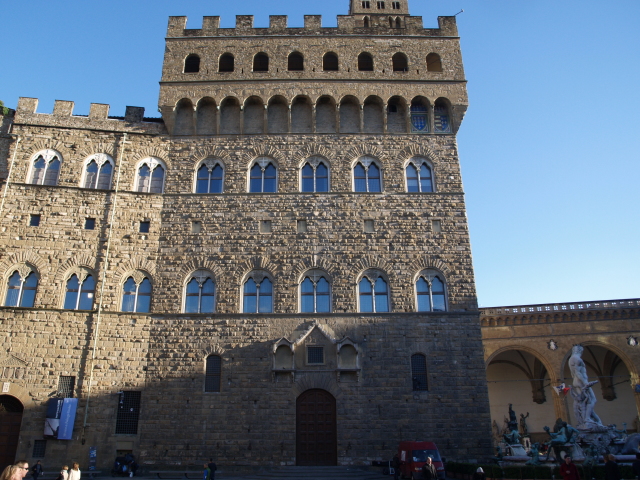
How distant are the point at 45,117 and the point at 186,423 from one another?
13485 millimetres

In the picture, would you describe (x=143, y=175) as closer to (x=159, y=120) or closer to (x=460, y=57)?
(x=159, y=120)

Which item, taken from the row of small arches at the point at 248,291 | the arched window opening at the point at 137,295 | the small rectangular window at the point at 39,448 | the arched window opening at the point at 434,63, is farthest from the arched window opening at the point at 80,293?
the arched window opening at the point at 434,63

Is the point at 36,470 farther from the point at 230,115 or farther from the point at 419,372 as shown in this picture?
the point at 230,115

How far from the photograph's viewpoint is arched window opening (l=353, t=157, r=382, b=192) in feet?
65.6

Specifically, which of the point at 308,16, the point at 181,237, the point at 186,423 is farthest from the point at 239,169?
the point at 186,423

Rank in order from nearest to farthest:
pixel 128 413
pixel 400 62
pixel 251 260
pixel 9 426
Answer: pixel 9 426 → pixel 128 413 → pixel 251 260 → pixel 400 62

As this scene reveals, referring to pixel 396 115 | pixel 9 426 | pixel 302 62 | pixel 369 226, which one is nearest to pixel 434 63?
pixel 396 115

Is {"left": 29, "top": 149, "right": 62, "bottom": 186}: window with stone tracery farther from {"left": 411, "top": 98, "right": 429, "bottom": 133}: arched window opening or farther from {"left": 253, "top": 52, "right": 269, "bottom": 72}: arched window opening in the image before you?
{"left": 411, "top": 98, "right": 429, "bottom": 133}: arched window opening

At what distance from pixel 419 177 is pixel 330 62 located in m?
6.85

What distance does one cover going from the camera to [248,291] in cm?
1841

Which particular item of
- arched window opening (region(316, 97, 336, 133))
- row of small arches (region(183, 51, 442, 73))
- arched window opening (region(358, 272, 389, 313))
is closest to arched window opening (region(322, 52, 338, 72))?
row of small arches (region(183, 51, 442, 73))

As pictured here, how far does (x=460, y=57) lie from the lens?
71.5 feet

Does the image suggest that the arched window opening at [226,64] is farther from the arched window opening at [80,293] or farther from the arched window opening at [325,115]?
the arched window opening at [80,293]

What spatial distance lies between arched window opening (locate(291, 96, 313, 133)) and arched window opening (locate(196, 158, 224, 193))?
11.5ft
